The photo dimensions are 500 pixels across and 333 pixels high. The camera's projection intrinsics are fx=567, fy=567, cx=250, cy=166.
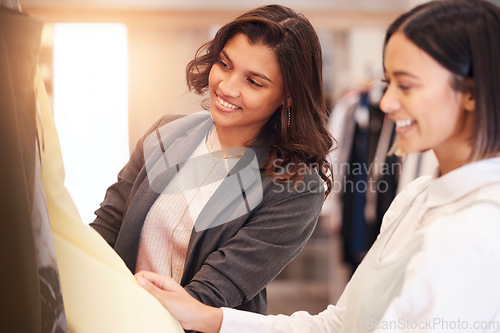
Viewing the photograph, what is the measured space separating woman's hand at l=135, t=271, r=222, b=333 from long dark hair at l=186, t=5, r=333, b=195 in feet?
0.58

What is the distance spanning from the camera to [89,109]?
2.34ft

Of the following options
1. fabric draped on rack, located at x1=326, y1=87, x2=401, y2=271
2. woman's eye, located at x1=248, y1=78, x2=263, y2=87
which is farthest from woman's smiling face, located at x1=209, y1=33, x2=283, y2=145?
fabric draped on rack, located at x1=326, y1=87, x2=401, y2=271

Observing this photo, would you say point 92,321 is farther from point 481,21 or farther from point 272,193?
point 481,21

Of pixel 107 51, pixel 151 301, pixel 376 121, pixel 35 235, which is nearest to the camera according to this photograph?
pixel 35 235

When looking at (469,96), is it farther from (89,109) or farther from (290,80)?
(89,109)

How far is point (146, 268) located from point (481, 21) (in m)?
0.42

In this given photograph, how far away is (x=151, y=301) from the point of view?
1.81ft

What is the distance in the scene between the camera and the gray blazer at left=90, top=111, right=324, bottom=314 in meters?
0.63

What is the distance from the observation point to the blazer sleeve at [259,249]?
2.15 ft

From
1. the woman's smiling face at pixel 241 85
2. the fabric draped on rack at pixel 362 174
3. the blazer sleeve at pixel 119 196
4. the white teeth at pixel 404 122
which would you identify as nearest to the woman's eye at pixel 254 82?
the woman's smiling face at pixel 241 85

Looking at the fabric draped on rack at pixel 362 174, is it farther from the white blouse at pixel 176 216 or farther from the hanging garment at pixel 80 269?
the hanging garment at pixel 80 269

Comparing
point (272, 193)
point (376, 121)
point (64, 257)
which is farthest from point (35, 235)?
point (376, 121)

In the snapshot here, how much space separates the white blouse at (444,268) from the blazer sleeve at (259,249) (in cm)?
16

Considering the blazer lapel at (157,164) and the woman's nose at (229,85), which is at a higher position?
the woman's nose at (229,85)
